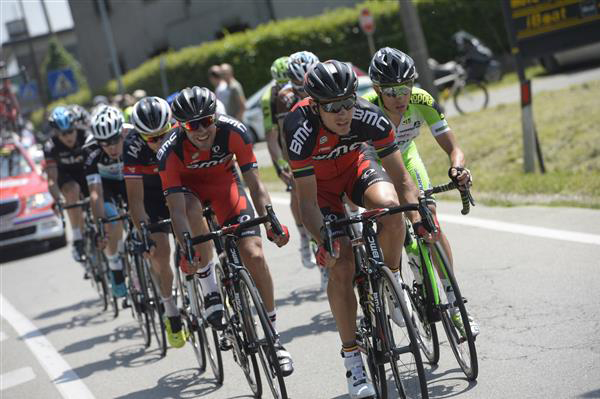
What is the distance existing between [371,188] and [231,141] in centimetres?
125

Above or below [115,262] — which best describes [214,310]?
above

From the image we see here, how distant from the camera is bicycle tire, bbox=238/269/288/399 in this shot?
18.5ft

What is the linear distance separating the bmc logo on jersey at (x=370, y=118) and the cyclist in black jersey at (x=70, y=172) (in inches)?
250

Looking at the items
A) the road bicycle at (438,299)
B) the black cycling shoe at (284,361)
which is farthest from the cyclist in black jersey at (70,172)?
the road bicycle at (438,299)

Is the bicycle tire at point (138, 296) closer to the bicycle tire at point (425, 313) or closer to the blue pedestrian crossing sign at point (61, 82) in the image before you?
the bicycle tire at point (425, 313)

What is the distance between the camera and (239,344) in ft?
20.8

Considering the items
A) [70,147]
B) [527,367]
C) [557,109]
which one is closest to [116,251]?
[70,147]

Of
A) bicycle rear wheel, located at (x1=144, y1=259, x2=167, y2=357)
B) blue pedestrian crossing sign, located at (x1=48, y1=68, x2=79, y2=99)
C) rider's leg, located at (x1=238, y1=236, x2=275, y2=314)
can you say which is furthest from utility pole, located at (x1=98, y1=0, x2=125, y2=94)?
rider's leg, located at (x1=238, y1=236, x2=275, y2=314)

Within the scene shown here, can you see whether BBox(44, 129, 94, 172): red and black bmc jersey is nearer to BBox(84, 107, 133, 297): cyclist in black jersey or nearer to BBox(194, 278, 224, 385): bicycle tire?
BBox(84, 107, 133, 297): cyclist in black jersey

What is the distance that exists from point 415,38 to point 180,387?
12510mm

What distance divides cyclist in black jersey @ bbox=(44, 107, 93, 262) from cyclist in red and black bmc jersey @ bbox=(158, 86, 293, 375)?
4.70 m

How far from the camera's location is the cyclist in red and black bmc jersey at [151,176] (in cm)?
738

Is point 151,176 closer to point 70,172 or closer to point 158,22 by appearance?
point 70,172

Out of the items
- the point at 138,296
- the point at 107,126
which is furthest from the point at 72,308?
the point at 107,126
